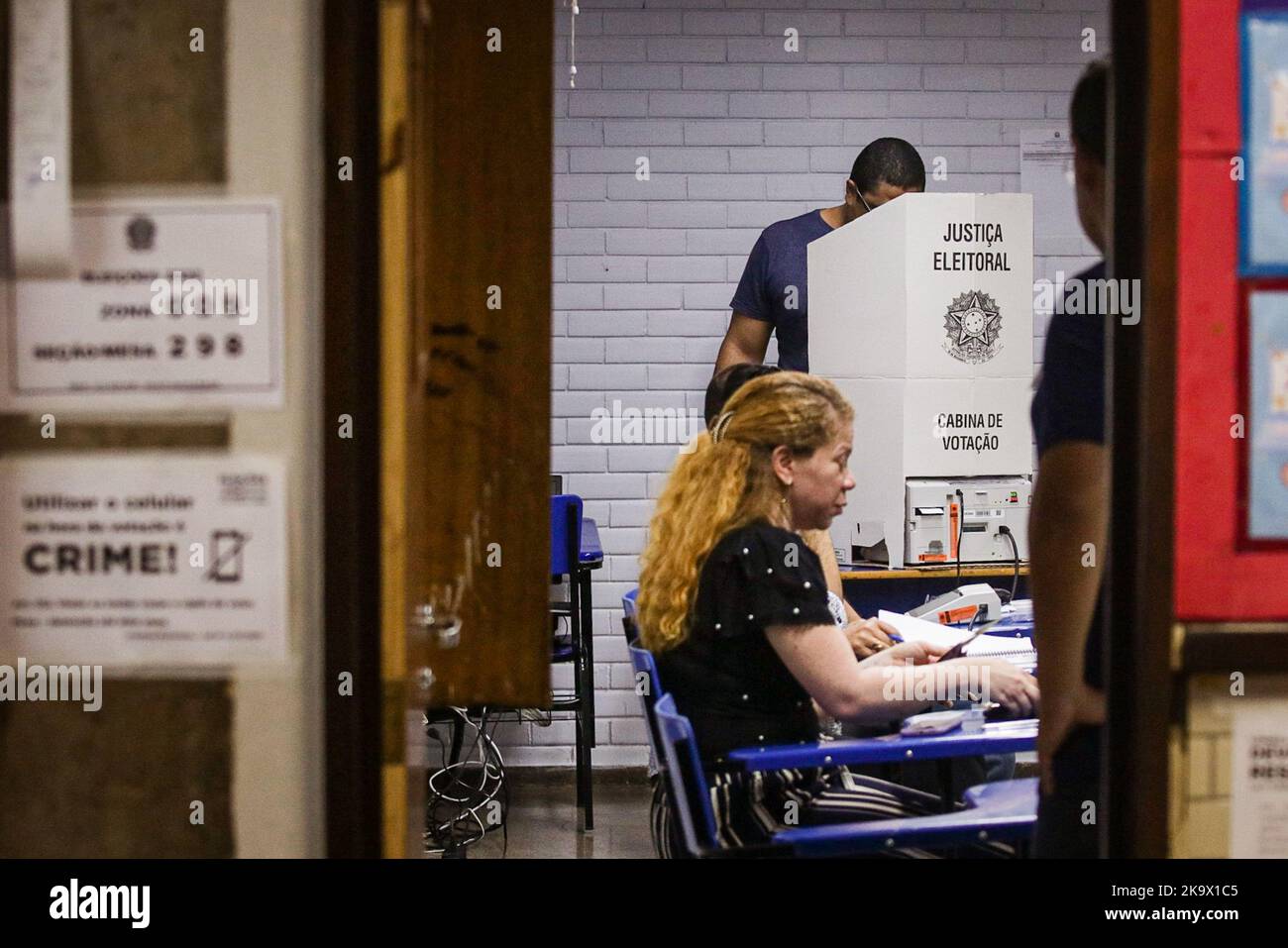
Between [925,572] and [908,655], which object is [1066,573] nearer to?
[908,655]

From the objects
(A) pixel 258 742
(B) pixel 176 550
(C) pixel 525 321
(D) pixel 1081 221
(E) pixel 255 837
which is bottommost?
(E) pixel 255 837

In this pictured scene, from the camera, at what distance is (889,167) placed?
3.54 meters

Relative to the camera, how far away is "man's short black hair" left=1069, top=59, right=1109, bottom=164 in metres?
1.51

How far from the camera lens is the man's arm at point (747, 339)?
3703 millimetres

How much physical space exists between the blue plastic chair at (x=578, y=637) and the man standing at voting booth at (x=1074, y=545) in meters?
2.10

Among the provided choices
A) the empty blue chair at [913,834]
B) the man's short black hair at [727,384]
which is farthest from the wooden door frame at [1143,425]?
the man's short black hair at [727,384]

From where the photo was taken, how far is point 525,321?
1.42 metres

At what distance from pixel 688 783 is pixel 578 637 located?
6.11 feet

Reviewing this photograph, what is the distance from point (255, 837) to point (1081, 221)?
138 cm

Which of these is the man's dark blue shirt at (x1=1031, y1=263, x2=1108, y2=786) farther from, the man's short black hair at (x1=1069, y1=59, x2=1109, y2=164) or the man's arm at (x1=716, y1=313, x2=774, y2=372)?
the man's arm at (x1=716, y1=313, x2=774, y2=372)

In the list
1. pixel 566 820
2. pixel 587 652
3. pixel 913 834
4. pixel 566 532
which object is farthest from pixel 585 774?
pixel 913 834

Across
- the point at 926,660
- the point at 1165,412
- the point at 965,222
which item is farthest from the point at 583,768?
the point at 1165,412

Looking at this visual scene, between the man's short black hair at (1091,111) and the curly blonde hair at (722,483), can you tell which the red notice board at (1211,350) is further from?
the curly blonde hair at (722,483)
